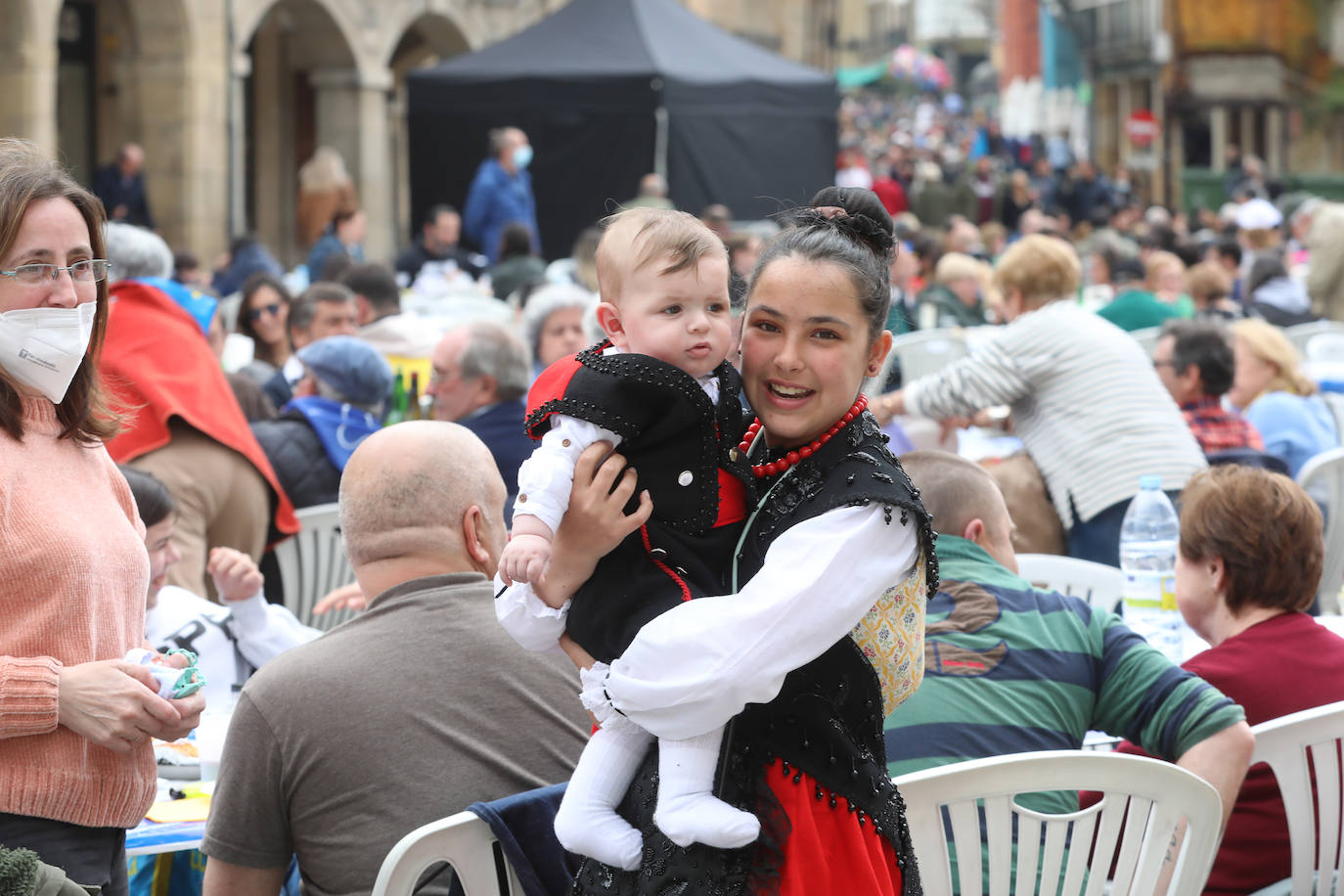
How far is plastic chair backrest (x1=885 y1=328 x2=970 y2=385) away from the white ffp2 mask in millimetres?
7002

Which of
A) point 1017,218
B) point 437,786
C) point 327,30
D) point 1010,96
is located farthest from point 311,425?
point 1010,96

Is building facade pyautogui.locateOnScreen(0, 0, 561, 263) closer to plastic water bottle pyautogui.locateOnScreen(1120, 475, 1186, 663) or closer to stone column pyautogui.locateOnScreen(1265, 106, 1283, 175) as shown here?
plastic water bottle pyautogui.locateOnScreen(1120, 475, 1186, 663)

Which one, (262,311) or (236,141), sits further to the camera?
(236,141)

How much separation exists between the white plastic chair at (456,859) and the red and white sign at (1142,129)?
1502 inches

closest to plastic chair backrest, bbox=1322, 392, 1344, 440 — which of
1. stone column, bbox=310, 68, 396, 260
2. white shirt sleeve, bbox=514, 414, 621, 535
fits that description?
Answer: white shirt sleeve, bbox=514, 414, 621, 535

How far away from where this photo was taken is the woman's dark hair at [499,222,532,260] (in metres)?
10.5

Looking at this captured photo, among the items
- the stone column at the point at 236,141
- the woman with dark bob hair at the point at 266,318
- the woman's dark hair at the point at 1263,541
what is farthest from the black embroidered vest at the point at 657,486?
the stone column at the point at 236,141

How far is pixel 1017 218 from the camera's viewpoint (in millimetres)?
21344

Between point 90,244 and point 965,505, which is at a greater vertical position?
point 90,244

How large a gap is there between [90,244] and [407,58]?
860 inches

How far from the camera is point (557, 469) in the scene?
207 cm

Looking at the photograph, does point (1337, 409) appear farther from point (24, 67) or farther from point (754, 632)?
point (24, 67)

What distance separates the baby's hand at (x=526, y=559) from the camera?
201 centimetres

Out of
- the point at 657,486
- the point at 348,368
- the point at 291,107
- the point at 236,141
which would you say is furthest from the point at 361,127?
the point at 657,486
